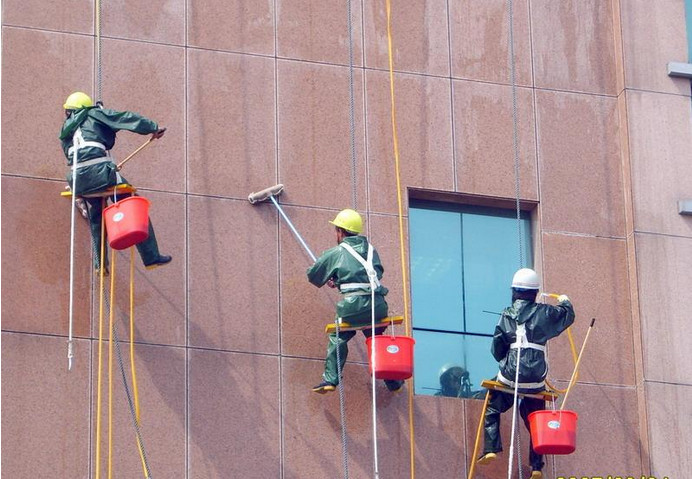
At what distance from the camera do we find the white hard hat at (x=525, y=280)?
16.0 meters

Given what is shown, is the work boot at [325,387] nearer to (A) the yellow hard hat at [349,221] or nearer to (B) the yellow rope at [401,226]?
(B) the yellow rope at [401,226]

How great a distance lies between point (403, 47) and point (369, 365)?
3.30 m

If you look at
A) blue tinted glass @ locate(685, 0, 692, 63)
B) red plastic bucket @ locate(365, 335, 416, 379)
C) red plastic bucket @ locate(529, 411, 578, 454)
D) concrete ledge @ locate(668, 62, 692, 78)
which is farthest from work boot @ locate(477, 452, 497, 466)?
blue tinted glass @ locate(685, 0, 692, 63)

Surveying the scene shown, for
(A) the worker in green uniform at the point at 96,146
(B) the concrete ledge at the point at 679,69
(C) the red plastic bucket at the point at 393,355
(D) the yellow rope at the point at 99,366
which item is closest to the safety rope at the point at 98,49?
(A) the worker in green uniform at the point at 96,146

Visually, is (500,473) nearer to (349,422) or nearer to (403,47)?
(349,422)

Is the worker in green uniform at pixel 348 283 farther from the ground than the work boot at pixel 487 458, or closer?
farther from the ground

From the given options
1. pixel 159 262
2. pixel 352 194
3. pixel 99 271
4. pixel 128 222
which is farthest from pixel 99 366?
pixel 352 194

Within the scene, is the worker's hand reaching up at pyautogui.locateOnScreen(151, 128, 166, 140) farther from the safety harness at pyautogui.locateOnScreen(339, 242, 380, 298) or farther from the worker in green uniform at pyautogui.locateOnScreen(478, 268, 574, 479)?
the worker in green uniform at pyautogui.locateOnScreen(478, 268, 574, 479)

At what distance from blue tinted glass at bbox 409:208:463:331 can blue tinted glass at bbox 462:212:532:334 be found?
0.31 feet

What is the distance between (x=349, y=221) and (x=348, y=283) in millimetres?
622

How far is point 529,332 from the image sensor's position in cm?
1588

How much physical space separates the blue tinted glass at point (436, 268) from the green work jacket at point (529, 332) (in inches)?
40.9

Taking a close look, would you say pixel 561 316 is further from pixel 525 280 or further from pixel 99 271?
pixel 99 271

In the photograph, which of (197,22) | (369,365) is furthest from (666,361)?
(197,22)
